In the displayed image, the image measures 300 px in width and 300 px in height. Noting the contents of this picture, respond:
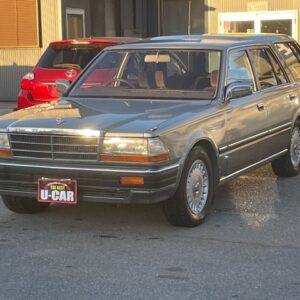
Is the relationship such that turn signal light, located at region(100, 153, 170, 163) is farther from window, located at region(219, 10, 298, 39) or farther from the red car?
window, located at region(219, 10, 298, 39)

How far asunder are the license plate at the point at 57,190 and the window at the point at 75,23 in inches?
482

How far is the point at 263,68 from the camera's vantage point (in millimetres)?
7316

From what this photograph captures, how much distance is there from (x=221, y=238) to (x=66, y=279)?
4.95 ft

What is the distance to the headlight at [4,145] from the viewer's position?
5.72 metres

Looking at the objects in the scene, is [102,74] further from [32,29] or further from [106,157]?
[32,29]

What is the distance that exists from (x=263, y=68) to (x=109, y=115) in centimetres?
230

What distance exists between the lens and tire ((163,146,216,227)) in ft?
18.5

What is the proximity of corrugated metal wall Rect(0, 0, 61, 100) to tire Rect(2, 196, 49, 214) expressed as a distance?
11.0 metres

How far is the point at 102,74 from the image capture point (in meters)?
6.97

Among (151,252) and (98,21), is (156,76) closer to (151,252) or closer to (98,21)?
(151,252)

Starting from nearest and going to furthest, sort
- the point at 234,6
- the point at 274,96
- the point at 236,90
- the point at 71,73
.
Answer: the point at 236,90, the point at 274,96, the point at 71,73, the point at 234,6

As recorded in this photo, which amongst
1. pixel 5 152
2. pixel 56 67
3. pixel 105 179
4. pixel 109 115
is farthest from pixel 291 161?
pixel 56 67

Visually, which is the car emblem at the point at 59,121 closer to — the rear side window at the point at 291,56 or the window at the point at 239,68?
the window at the point at 239,68

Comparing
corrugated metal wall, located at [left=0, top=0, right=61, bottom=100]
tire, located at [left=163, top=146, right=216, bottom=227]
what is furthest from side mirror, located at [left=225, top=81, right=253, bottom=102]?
corrugated metal wall, located at [left=0, top=0, right=61, bottom=100]
